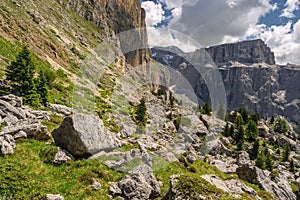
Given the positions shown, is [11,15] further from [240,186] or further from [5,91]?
[240,186]

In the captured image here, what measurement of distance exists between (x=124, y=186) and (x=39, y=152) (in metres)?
7.35

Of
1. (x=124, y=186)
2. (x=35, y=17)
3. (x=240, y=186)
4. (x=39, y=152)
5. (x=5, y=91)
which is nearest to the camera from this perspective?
(x=124, y=186)

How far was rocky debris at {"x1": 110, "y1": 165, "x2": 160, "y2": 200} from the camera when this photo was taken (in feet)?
56.3

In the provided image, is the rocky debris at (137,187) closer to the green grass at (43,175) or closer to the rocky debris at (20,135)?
the green grass at (43,175)

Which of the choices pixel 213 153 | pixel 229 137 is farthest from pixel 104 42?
pixel 213 153

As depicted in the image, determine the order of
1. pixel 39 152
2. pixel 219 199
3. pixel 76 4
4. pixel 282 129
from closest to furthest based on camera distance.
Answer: pixel 219 199 < pixel 39 152 < pixel 282 129 < pixel 76 4

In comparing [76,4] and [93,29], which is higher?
[76,4]

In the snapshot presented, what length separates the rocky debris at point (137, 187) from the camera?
17166 millimetres

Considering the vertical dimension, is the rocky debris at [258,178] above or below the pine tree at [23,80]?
below

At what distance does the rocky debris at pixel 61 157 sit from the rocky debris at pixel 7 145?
10.3 feet

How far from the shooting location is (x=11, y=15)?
67500 millimetres

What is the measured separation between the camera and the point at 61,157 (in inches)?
752

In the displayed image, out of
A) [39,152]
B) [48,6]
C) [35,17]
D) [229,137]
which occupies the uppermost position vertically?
[48,6]

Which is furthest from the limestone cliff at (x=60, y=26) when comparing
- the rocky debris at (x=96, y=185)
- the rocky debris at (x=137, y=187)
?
the rocky debris at (x=137, y=187)
